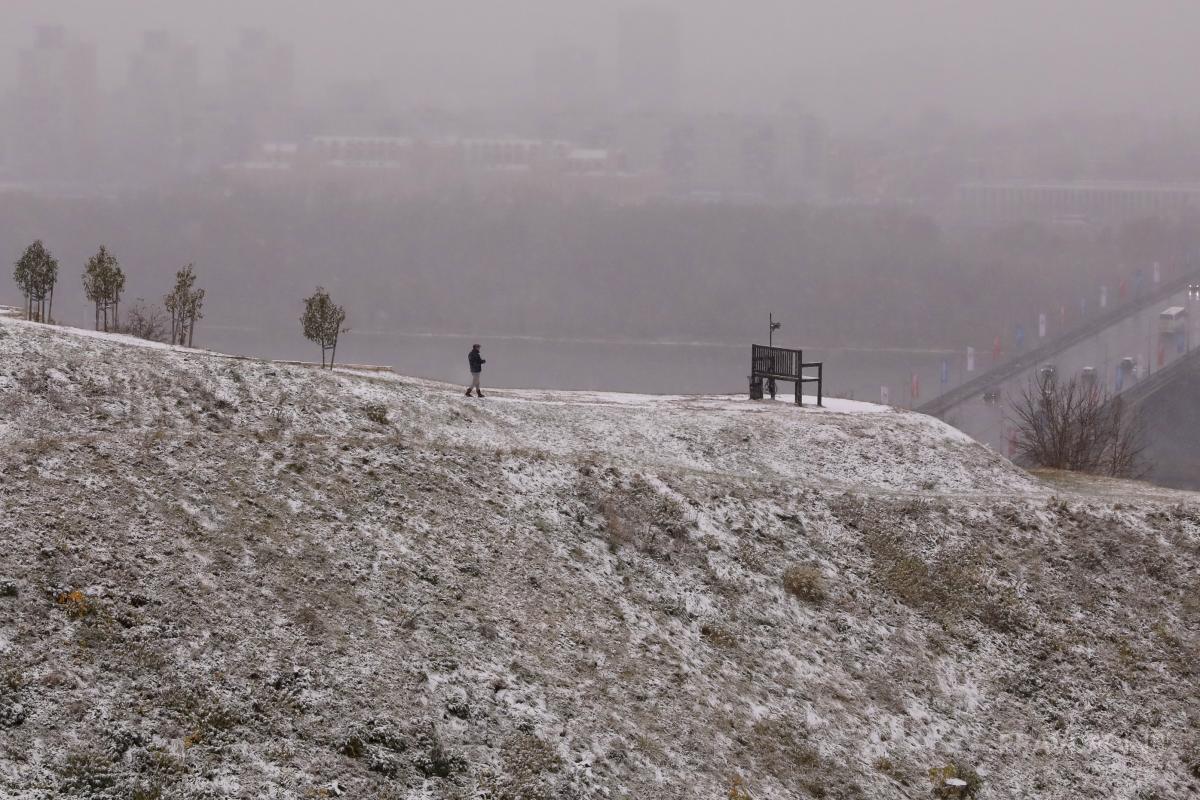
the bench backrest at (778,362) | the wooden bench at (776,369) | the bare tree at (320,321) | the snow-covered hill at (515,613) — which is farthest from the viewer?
the bare tree at (320,321)

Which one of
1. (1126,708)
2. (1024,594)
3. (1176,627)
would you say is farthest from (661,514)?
(1176,627)

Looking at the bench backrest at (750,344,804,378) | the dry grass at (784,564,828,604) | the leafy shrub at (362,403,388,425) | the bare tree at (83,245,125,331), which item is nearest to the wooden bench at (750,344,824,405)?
the bench backrest at (750,344,804,378)

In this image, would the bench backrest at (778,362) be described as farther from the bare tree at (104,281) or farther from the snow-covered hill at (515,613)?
the bare tree at (104,281)

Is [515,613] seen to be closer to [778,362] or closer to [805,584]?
[805,584]

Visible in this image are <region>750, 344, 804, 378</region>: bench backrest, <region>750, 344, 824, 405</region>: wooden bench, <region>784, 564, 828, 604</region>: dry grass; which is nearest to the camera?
<region>784, 564, 828, 604</region>: dry grass

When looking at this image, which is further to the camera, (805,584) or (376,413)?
(376,413)

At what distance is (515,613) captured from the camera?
22.0 m

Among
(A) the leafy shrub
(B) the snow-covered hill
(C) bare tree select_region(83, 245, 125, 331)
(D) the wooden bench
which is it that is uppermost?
(C) bare tree select_region(83, 245, 125, 331)

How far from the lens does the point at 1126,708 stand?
83.4 ft

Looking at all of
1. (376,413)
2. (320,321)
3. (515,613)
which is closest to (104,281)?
(320,321)

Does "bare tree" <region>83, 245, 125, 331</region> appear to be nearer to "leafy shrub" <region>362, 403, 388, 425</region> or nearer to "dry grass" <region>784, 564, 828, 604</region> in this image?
"leafy shrub" <region>362, 403, 388, 425</region>

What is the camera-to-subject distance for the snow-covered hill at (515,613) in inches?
666

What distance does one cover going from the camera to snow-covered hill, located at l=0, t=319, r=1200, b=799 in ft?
55.5

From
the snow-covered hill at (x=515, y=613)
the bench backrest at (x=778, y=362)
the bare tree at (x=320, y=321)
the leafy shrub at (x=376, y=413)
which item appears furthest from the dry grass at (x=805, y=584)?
the bare tree at (x=320, y=321)
